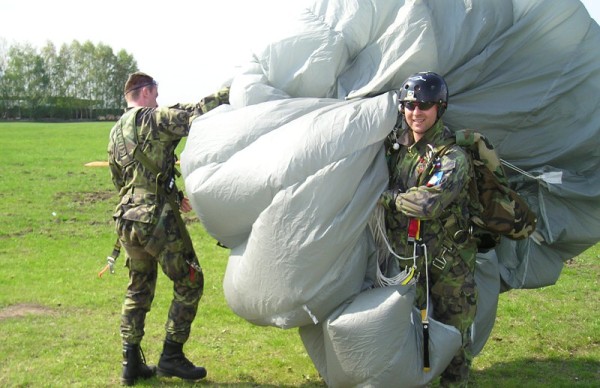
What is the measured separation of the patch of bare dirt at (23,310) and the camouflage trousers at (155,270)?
2.25m

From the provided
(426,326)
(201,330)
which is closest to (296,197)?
(426,326)

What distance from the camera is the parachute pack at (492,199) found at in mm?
4039

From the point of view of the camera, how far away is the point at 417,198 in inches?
151

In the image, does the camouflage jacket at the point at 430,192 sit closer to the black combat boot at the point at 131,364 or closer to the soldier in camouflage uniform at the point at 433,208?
the soldier in camouflage uniform at the point at 433,208

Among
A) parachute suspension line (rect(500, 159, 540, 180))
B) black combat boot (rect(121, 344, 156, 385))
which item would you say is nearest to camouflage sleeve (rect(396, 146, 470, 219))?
parachute suspension line (rect(500, 159, 540, 180))

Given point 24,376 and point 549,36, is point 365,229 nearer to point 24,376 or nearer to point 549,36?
point 549,36

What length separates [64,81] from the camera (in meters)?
96.8

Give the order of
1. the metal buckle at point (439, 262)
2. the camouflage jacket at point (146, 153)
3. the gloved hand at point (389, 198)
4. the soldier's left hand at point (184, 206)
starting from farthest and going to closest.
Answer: the soldier's left hand at point (184, 206)
the camouflage jacket at point (146, 153)
the metal buckle at point (439, 262)
the gloved hand at point (389, 198)

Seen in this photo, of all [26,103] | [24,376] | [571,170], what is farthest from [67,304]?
[26,103]

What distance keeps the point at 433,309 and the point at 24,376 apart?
11.0 ft

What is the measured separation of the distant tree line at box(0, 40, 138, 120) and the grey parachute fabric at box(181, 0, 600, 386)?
247 feet

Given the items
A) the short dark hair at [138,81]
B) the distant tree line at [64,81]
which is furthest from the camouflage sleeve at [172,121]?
the distant tree line at [64,81]

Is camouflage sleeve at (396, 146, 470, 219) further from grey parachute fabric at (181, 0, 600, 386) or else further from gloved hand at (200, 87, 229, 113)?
gloved hand at (200, 87, 229, 113)

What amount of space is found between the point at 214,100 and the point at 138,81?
0.94 metres
